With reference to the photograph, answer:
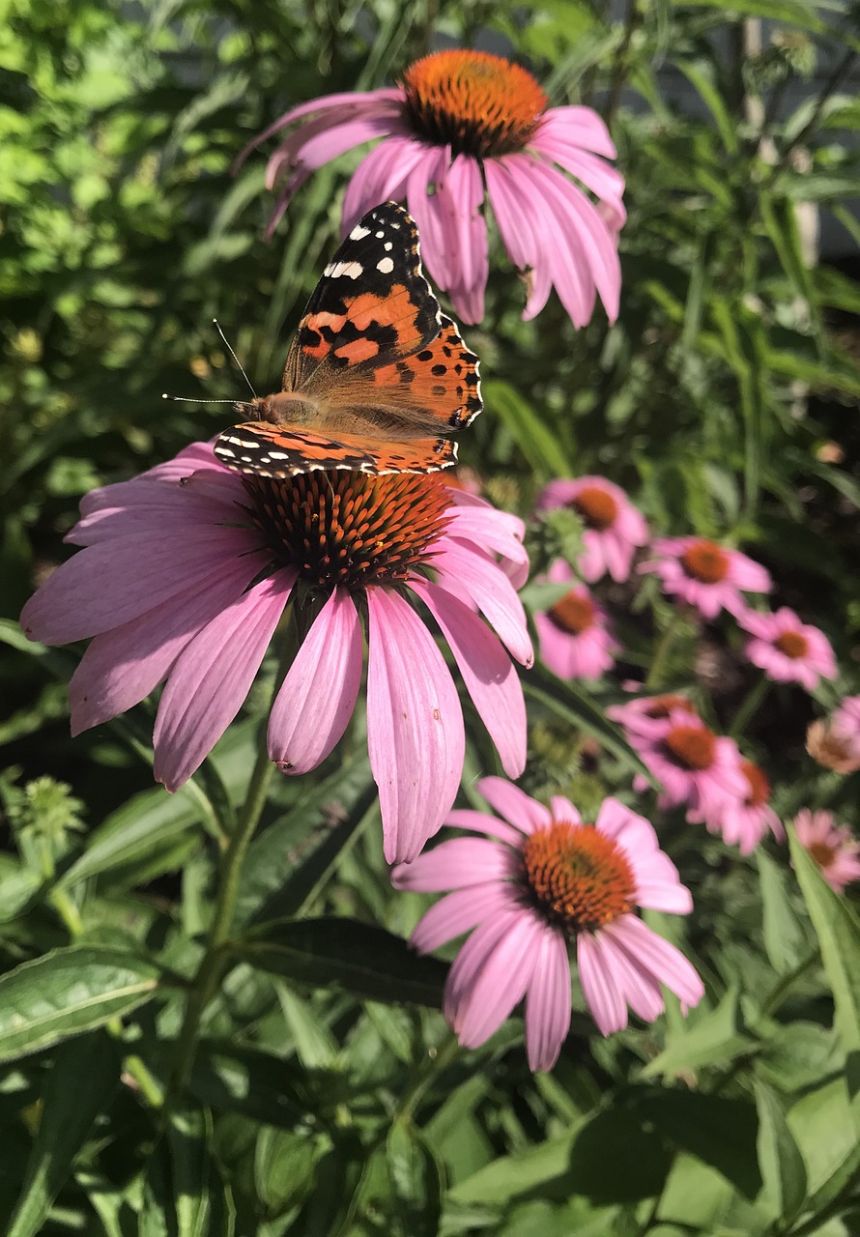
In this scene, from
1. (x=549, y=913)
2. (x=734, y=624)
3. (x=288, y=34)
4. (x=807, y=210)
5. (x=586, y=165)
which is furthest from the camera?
(x=807, y=210)

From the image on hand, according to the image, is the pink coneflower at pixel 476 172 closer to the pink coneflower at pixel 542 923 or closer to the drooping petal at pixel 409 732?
the drooping petal at pixel 409 732

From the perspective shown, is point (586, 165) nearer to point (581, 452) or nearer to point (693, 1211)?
point (581, 452)

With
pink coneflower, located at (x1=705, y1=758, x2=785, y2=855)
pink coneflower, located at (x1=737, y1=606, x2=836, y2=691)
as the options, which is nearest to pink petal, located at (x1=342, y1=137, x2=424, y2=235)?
pink coneflower, located at (x1=705, y1=758, x2=785, y2=855)

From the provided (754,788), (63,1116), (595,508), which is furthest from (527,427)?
(63,1116)

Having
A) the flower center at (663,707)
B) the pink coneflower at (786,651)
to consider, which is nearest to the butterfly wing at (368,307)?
the flower center at (663,707)

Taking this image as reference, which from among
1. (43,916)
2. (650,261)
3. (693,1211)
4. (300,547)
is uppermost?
(650,261)

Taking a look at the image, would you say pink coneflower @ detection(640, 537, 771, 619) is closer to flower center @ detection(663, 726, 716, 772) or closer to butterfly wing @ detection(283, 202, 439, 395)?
flower center @ detection(663, 726, 716, 772)

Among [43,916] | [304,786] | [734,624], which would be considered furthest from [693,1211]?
[734,624]

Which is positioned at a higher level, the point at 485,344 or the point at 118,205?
the point at 118,205
